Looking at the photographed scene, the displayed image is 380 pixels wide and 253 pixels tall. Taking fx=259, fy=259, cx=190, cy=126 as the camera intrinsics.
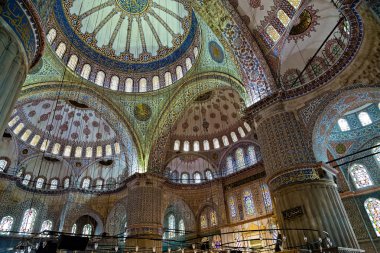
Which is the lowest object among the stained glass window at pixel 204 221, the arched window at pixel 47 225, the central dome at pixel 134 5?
the stained glass window at pixel 204 221

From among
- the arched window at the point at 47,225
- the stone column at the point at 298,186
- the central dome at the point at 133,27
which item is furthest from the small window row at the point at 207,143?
the arched window at the point at 47,225

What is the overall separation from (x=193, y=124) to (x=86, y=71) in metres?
8.15

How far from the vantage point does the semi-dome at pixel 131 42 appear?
1510 cm

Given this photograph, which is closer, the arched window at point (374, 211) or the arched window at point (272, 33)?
the arched window at point (272, 33)

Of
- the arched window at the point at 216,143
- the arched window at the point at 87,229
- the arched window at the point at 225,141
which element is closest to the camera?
the arched window at the point at 225,141

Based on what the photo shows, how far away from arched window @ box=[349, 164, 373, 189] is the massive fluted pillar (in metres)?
15.8

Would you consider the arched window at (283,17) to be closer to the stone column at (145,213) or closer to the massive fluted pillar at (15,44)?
the massive fluted pillar at (15,44)

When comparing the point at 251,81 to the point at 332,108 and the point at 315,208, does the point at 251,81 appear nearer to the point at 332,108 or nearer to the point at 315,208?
the point at 332,108

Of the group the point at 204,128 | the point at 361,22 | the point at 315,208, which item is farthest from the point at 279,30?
the point at 204,128

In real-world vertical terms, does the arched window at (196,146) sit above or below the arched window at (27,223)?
above

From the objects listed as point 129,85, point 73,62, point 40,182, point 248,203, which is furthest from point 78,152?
point 248,203

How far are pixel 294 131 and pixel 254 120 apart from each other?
1.82m

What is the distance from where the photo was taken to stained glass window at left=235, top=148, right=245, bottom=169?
17.8m

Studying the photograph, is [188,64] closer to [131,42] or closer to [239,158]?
[131,42]
